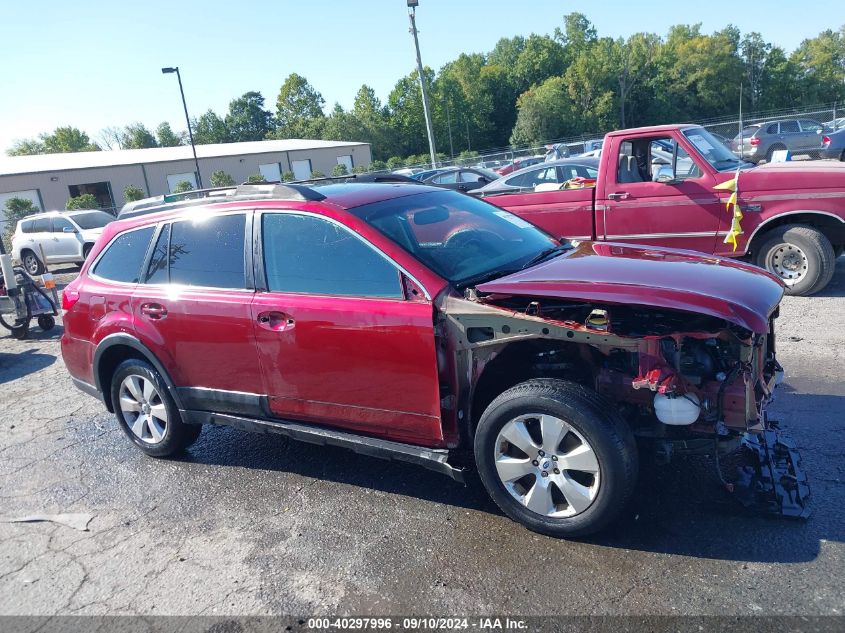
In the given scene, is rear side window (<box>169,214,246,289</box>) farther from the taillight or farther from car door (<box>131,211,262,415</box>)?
the taillight

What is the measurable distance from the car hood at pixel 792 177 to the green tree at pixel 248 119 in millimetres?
94321

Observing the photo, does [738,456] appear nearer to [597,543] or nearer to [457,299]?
[597,543]

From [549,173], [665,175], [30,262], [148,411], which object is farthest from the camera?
[30,262]

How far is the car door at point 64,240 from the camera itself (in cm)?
1773

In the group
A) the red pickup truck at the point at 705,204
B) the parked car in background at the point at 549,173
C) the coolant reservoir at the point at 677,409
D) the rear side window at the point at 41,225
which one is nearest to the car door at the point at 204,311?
the coolant reservoir at the point at 677,409

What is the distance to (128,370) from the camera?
4.85 metres

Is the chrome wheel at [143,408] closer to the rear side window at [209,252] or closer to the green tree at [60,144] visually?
the rear side window at [209,252]

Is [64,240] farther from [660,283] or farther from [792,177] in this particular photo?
[660,283]

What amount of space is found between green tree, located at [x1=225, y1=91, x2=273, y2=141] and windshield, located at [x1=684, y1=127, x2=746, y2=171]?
93.6 metres

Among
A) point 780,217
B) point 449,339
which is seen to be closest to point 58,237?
point 780,217

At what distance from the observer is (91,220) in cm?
1841

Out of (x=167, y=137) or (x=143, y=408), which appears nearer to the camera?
(x=143, y=408)

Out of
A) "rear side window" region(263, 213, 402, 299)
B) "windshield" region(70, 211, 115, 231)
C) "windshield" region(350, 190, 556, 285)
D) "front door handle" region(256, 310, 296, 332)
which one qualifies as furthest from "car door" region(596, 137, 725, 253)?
"windshield" region(70, 211, 115, 231)

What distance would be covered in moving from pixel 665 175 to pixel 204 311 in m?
5.67
